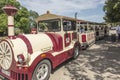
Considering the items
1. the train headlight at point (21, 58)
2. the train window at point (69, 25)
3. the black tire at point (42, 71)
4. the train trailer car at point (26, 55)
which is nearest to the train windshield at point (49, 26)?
the train window at point (69, 25)

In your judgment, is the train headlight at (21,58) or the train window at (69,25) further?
the train window at (69,25)

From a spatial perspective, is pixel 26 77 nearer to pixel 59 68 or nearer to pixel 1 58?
pixel 1 58

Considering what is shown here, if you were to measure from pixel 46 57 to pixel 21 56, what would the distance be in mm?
951

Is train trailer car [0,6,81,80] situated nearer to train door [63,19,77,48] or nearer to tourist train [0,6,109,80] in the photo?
tourist train [0,6,109,80]

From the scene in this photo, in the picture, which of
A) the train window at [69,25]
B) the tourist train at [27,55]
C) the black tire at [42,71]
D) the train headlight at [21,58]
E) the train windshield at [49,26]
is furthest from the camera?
the train window at [69,25]

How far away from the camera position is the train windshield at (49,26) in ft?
21.2

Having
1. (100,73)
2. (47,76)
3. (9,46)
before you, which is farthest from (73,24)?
(9,46)

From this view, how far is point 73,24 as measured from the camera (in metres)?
7.68

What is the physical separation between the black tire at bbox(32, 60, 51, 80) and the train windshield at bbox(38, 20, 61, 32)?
6.71 ft

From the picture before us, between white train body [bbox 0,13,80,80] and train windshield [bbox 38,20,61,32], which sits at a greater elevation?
train windshield [bbox 38,20,61,32]

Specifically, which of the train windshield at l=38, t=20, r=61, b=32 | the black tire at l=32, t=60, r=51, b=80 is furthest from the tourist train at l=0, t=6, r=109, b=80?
the train windshield at l=38, t=20, r=61, b=32

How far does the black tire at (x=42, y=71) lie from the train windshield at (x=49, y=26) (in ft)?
6.71

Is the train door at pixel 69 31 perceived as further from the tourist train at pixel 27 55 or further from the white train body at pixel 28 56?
the white train body at pixel 28 56

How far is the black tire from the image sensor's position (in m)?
4.37
